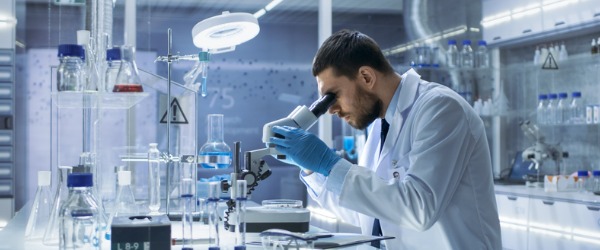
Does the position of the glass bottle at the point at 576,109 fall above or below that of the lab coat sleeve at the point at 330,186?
above

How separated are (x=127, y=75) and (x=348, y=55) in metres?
0.68

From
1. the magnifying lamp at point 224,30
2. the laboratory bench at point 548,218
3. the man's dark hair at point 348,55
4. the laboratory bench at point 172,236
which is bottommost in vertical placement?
the laboratory bench at point 548,218

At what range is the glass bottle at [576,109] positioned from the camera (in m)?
4.49

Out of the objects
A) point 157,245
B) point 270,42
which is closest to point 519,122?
point 270,42

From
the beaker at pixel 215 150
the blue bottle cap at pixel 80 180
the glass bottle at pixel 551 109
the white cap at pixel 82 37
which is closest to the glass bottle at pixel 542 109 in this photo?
the glass bottle at pixel 551 109

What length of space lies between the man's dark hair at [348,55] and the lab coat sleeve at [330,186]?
303 millimetres

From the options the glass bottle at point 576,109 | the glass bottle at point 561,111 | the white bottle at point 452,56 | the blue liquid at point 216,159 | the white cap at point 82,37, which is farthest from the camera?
the white bottle at point 452,56

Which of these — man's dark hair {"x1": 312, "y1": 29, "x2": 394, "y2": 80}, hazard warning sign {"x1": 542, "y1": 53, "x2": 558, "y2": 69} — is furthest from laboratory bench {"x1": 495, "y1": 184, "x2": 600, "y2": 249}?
man's dark hair {"x1": 312, "y1": 29, "x2": 394, "y2": 80}

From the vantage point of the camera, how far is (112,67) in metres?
1.89

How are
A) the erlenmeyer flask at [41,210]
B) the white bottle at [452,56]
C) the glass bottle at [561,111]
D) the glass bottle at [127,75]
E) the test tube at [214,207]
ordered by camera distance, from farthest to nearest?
the white bottle at [452,56] → the glass bottle at [561,111] → the erlenmeyer flask at [41,210] → the glass bottle at [127,75] → the test tube at [214,207]

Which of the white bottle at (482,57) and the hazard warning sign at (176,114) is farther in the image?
the white bottle at (482,57)

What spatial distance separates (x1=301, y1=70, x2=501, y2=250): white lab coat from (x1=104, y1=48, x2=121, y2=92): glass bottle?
2.17 feet

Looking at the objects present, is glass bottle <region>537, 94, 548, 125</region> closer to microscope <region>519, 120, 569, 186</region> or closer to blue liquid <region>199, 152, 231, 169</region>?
microscope <region>519, 120, 569, 186</region>

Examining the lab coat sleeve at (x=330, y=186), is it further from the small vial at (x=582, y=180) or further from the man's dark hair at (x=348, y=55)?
the small vial at (x=582, y=180)
